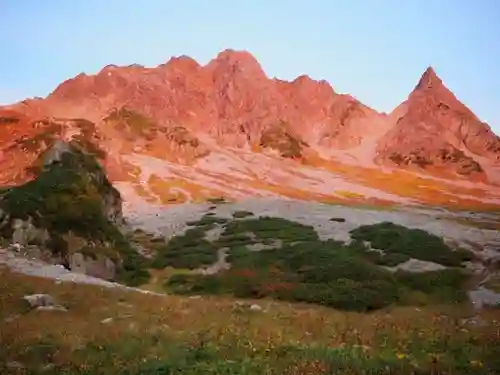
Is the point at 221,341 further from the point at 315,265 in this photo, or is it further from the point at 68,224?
the point at 68,224

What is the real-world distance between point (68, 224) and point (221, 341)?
2934cm

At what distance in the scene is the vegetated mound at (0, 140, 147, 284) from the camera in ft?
124

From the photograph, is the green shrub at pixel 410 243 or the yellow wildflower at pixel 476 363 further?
the green shrub at pixel 410 243

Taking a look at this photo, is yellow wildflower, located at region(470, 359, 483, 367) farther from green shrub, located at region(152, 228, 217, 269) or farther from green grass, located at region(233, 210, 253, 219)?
green grass, located at region(233, 210, 253, 219)

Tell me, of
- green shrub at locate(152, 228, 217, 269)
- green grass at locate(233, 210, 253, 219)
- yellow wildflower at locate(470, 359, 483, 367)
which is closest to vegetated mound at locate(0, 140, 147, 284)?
green shrub at locate(152, 228, 217, 269)

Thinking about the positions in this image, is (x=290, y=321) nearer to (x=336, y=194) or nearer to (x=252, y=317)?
(x=252, y=317)

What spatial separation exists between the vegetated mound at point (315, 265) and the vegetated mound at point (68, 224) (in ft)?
14.4

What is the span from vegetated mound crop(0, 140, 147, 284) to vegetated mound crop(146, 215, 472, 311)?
440cm

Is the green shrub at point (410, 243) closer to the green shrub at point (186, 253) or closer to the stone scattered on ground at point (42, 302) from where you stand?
the green shrub at point (186, 253)

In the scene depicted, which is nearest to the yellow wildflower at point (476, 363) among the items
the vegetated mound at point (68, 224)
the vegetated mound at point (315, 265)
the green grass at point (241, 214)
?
the vegetated mound at point (315, 265)

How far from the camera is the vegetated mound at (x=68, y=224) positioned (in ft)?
124

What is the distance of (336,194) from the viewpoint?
181 metres

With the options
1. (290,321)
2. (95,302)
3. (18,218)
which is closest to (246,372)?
(290,321)

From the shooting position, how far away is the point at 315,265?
40281 millimetres
